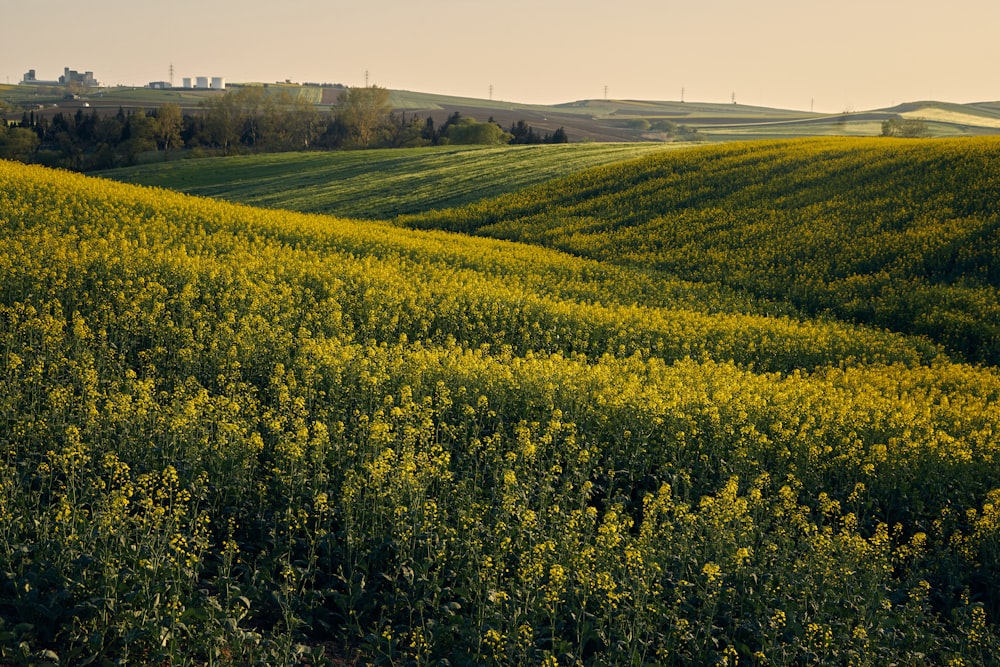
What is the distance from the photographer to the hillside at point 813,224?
27.2 metres

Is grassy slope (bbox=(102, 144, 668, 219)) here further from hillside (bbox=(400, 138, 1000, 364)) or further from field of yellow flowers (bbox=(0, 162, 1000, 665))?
field of yellow flowers (bbox=(0, 162, 1000, 665))

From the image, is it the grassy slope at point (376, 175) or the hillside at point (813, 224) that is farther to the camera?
the grassy slope at point (376, 175)

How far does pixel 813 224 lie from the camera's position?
3484cm

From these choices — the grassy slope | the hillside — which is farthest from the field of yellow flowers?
the grassy slope

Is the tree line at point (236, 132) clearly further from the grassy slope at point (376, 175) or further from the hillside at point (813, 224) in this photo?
the hillside at point (813, 224)

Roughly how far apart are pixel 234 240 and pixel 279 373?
1406cm

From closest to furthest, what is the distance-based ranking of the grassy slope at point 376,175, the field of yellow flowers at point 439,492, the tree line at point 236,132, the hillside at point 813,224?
1. the field of yellow flowers at point 439,492
2. the hillside at point 813,224
3. the grassy slope at point 376,175
4. the tree line at point 236,132

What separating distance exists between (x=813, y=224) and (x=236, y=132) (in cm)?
8428

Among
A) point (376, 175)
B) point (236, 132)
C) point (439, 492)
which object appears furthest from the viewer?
point (236, 132)

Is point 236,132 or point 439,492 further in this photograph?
point 236,132

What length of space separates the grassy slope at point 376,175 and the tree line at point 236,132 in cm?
1566

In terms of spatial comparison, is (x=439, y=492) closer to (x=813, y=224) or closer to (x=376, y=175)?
(x=813, y=224)

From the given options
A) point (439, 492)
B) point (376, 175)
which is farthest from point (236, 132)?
point (439, 492)

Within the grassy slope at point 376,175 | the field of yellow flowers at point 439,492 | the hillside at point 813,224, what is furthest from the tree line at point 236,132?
the field of yellow flowers at point 439,492
